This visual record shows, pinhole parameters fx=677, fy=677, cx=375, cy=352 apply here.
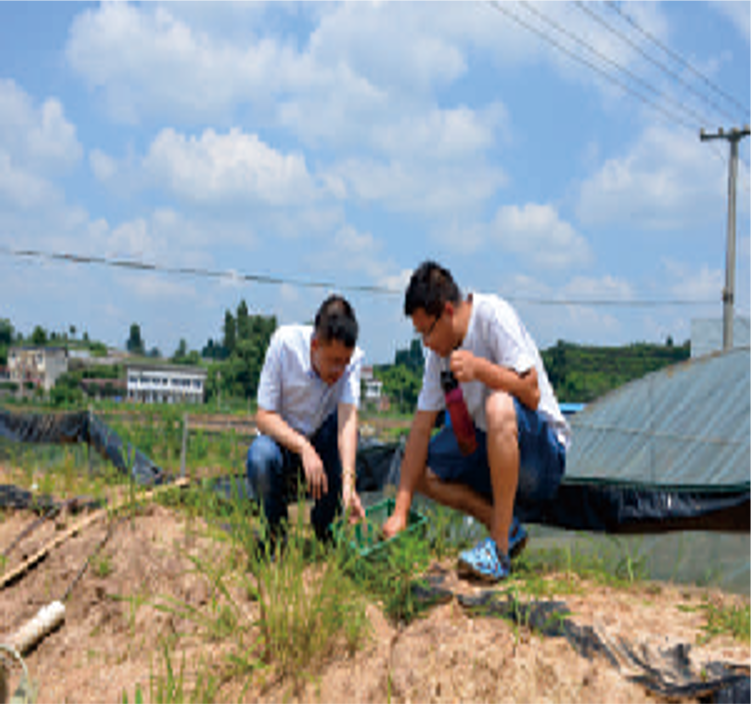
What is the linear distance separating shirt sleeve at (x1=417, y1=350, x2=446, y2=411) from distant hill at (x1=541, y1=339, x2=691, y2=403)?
4554 cm

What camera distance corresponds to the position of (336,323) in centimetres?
244

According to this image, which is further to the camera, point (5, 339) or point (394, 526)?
point (5, 339)

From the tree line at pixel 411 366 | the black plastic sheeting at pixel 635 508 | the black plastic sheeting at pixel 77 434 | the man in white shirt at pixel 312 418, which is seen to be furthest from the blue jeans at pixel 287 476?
the tree line at pixel 411 366

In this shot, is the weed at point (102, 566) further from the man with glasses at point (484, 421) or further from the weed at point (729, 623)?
the weed at point (729, 623)

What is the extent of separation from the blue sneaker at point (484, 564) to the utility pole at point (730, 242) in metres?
11.3

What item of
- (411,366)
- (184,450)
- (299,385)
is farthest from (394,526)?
(411,366)

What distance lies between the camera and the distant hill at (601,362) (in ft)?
159

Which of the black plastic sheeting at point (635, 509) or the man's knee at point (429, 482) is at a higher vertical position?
the man's knee at point (429, 482)

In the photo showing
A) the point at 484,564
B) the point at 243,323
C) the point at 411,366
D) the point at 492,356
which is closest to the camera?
the point at 484,564

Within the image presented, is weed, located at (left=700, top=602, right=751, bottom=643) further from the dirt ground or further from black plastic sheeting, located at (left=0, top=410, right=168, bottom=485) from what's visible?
black plastic sheeting, located at (left=0, top=410, right=168, bottom=485)

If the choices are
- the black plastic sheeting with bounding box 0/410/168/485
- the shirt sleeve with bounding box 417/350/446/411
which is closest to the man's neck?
the shirt sleeve with bounding box 417/350/446/411

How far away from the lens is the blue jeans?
2.56m

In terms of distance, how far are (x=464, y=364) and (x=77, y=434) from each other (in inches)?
142

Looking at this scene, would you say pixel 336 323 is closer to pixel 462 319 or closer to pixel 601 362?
pixel 462 319
